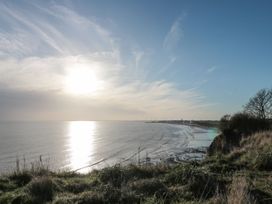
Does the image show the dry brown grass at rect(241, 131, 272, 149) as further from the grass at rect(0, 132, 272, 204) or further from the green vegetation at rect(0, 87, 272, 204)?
the grass at rect(0, 132, 272, 204)

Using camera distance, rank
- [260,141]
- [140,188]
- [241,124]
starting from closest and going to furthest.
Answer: [140,188]
[260,141]
[241,124]

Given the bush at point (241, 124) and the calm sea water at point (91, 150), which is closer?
the bush at point (241, 124)

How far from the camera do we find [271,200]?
6992 millimetres

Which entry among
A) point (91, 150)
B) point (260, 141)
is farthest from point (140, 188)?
point (91, 150)

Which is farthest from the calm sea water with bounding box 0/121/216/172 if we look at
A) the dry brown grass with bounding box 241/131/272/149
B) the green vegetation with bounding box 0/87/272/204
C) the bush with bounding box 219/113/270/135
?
the bush with bounding box 219/113/270/135

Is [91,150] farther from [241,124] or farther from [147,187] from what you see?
[147,187]

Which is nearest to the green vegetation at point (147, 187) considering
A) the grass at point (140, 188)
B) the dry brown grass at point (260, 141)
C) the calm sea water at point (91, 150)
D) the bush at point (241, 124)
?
the grass at point (140, 188)

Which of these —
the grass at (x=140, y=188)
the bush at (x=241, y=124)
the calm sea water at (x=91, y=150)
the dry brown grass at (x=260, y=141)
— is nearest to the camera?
the grass at (x=140, y=188)

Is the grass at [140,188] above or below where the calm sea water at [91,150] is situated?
above

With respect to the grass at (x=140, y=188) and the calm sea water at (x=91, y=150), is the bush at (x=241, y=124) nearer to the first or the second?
the calm sea water at (x=91, y=150)

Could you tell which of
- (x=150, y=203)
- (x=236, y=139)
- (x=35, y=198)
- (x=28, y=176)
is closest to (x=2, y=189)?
(x=28, y=176)

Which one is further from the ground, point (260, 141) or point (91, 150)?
point (260, 141)

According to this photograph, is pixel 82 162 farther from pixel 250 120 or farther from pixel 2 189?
pixel 2 189

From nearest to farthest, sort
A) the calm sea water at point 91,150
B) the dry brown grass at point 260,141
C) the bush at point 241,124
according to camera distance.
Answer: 1. the dry brown grass at point 260,141
2. the bush at point 241,124
3. the calm sea water at point 91,150
